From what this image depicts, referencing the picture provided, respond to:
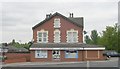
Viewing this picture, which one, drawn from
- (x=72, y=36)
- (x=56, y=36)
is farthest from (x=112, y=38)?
(x=56, y=36)

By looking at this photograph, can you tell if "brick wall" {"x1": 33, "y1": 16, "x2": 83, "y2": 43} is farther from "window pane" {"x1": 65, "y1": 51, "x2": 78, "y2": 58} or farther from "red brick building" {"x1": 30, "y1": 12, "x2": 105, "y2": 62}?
"window pane" {"x1": 65, "y1": 51, "x2": 78, "y2": 58}

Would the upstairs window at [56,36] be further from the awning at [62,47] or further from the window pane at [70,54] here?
the window pane at [70,54]

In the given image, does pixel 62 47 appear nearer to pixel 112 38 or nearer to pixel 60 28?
pixel 60 28

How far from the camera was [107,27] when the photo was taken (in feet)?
246

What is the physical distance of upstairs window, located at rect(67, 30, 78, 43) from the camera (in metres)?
53.2

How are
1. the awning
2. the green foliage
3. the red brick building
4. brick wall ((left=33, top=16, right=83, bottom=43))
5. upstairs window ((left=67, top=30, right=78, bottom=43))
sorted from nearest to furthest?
the awning, the red brick building, upstairs window ((left=67, top=30, right=78, bottom=43)), brick wall ((left=33, top=16, right=83, bottom=43)), the green foliage

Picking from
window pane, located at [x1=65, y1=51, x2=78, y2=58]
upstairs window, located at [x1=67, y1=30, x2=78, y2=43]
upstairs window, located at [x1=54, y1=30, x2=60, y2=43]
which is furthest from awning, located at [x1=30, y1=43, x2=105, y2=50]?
upstairs window, located at [x1=67, y1=30, x2=78, y2=43]

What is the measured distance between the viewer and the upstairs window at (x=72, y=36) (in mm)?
53250

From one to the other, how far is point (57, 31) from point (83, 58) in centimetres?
680

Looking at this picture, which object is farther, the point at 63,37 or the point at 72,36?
the point at 63,37

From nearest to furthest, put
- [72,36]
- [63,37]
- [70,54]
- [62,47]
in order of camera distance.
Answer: [62,47] < [70,54] < [72,36] < [63,37]

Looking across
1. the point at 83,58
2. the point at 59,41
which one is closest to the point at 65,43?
the point at 59,41

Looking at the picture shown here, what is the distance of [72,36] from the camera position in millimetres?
53250

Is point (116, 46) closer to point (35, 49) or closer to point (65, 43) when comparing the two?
point (65, 43)
